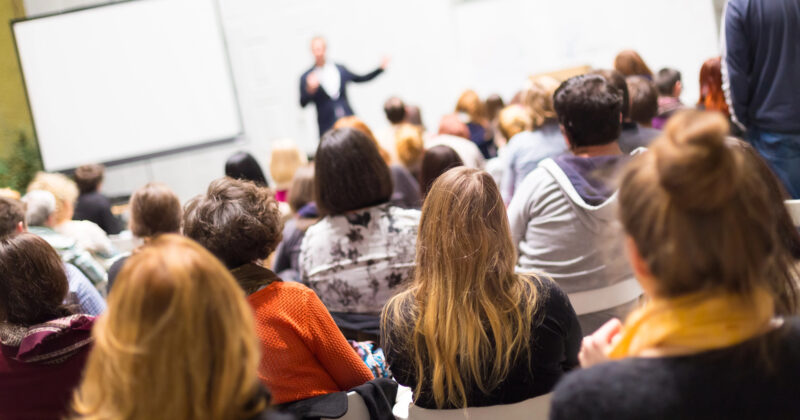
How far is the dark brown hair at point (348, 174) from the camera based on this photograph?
255cm

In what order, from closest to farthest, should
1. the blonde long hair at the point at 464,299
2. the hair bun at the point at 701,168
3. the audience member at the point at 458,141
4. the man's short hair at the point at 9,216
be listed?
the hair bun at the point at 701,168
the blonde long hair at the point at 464,299
the man's short hair at the point at 9,216
the audience member at the point at 458,141

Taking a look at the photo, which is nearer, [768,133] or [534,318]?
[534,318]

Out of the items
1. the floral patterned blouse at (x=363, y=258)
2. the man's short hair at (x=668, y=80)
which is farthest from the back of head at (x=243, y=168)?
the man's short hair at (x=668, y=80)

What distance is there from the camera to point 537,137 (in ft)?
11.1

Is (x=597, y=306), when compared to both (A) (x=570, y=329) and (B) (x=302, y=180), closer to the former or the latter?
(A) (x=570, y=329)

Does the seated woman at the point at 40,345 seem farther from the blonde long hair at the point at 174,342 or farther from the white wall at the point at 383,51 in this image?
the white wall at the point at 383,51

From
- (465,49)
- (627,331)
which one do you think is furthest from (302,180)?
(465,49)

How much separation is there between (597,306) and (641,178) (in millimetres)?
1537

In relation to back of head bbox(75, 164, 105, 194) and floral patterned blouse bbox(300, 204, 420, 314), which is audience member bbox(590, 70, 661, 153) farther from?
back of head bbox(75, 164, 105, 194)

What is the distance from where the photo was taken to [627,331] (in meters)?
1.06

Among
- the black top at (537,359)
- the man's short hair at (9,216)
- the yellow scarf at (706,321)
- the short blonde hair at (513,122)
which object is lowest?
the black top at (537,359)

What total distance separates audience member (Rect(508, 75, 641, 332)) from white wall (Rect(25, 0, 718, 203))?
5.38m

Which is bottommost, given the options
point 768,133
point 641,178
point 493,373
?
point 493,373

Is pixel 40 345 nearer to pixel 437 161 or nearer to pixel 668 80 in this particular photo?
pixel 437 161
